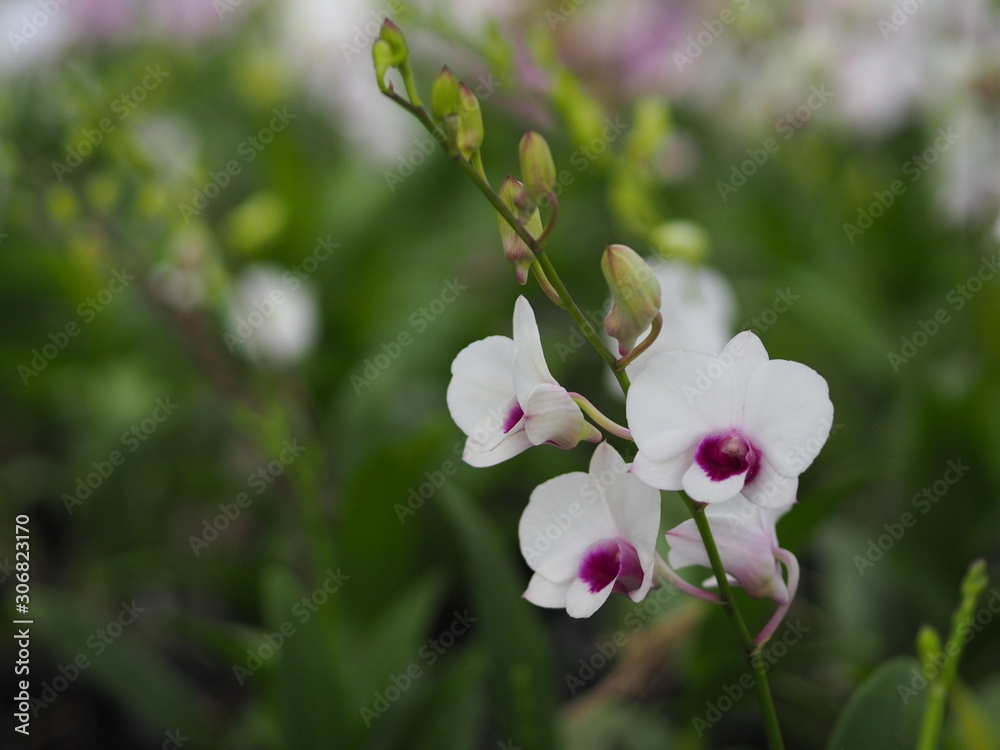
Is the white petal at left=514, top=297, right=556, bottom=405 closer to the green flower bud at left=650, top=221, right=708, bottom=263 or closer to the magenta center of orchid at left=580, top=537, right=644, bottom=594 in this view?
the magenta center of orchid at left=580, top=537, right=644, bottom=594

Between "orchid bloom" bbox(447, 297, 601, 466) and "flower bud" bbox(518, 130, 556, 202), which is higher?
"flower bud" bbox(518, 130, 556, 202)

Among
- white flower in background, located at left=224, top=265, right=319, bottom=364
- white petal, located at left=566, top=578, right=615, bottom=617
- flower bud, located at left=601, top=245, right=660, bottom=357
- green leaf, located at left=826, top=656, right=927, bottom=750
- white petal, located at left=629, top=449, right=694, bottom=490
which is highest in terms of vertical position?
flower bud, located at left=601, top=245, right=660, bottom=357

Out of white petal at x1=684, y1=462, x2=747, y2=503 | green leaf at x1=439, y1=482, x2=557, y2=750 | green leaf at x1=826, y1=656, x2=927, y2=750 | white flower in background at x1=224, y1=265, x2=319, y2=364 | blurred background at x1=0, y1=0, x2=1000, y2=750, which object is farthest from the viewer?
white flower in background at x1=224, y1=265, x2=319, y2=364

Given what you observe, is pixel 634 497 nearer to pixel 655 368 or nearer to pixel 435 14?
pixel 655 368

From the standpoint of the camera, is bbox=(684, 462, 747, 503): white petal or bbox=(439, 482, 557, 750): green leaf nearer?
bbox=(684, 462, 747, 503): white petal

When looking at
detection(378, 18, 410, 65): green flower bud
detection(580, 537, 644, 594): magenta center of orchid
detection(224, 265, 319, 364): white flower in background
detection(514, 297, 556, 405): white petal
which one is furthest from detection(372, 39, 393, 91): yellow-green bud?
detection(224, 265, 319, 364): white flower in background

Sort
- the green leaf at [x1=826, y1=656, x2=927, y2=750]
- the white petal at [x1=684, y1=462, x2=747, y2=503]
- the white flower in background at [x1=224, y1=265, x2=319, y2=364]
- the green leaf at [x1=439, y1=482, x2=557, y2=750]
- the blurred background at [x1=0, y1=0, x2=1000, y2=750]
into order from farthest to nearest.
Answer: the white flower in background at [x1=224, y1=265, x2=319, y2=364]
the blurred background at [x1=0, y1=0, x2=1000, y2=750]
the green leaf at [x1=439, y1=482, x2=557, y2=750]
the green leaf at [x1=826, y1=656, x2=927, y2=750]
the white petal at [x1=684, y1=462, x2=747, y2=503]

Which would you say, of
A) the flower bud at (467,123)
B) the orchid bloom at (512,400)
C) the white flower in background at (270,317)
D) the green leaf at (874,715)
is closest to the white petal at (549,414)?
the orchid bloom at (512,400)
